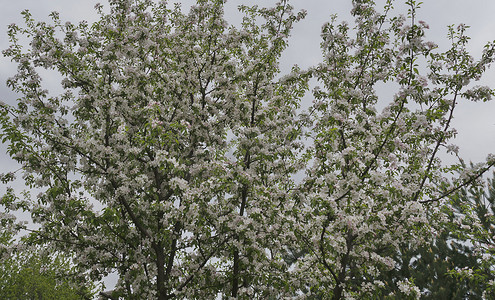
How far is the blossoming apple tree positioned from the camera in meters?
10.3

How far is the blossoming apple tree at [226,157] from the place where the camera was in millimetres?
10289

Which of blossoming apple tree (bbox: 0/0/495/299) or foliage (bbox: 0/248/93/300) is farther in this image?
foliage (bbox: 0/248/93/300)

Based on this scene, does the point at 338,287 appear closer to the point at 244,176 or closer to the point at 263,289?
the point at 263,289

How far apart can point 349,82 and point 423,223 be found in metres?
4.98

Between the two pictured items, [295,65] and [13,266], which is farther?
[13,266]

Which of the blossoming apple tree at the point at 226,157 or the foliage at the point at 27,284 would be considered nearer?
the blossoming apple tree at the point at 226,157

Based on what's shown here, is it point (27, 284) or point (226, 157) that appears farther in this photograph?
point (27, 284)

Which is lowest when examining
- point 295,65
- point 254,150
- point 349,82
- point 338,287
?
point 338,287

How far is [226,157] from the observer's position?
11875mm

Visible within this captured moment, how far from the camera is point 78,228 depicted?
11586 mm

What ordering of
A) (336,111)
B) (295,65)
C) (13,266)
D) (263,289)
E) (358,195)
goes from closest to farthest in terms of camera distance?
(358,195) → (263,289) → (336,111) → (295,65) → (13,266)

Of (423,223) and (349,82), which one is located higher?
(349,82)

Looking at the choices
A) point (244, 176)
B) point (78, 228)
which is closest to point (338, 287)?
point (244, 176)

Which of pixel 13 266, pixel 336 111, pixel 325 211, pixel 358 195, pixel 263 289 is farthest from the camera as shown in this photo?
pixel 13 266
